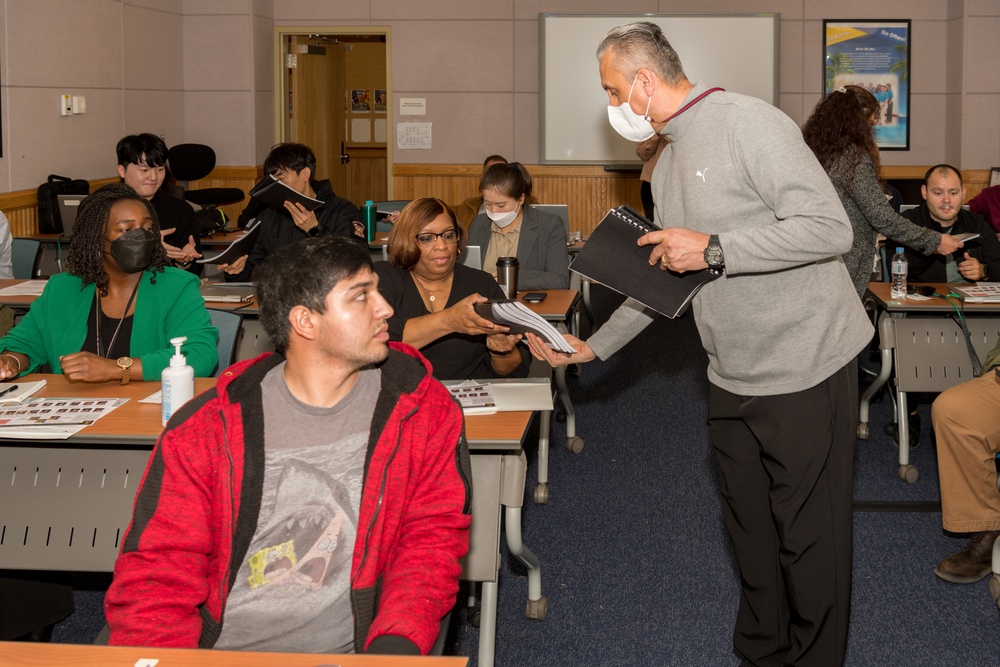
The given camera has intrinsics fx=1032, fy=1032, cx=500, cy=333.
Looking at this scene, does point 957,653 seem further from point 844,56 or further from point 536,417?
point 844,56

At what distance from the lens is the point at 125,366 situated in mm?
2982

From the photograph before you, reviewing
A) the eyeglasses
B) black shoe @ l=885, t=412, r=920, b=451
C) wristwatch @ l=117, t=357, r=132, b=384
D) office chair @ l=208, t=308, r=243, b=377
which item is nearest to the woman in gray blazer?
black shoe @ l=885, t=412, r=920, b=451

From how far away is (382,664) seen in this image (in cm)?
141

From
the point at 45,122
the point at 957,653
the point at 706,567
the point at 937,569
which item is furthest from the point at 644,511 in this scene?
the point at 45,122

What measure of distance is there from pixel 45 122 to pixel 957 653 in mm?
6394

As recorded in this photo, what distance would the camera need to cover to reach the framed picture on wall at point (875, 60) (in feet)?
30.6

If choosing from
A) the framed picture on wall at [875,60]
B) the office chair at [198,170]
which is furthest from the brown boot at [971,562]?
the framed picture on wall at [875,60]

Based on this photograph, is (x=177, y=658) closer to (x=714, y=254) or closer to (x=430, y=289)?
(x=714, y=254)

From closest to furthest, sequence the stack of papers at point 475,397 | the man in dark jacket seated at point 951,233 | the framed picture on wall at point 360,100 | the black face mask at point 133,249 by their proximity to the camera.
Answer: the stack of papers at point 475,397
the black face mask at point 133,249
the man in dark jacket seated at point 951,233
the framed picture on wall at point 360,100

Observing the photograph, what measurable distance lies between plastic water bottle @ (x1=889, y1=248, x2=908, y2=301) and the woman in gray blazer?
1.53 metres

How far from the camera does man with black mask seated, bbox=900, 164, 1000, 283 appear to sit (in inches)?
197

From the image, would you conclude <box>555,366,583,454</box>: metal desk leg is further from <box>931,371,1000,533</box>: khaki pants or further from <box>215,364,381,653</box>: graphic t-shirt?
<box>215,364,381,653</box>: graphic t-shirt

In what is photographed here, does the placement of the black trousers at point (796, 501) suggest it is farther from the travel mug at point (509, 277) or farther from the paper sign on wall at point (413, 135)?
the paper sign on wall at point (413, 135)

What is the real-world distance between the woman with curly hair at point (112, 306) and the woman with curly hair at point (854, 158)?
8.01 ft
